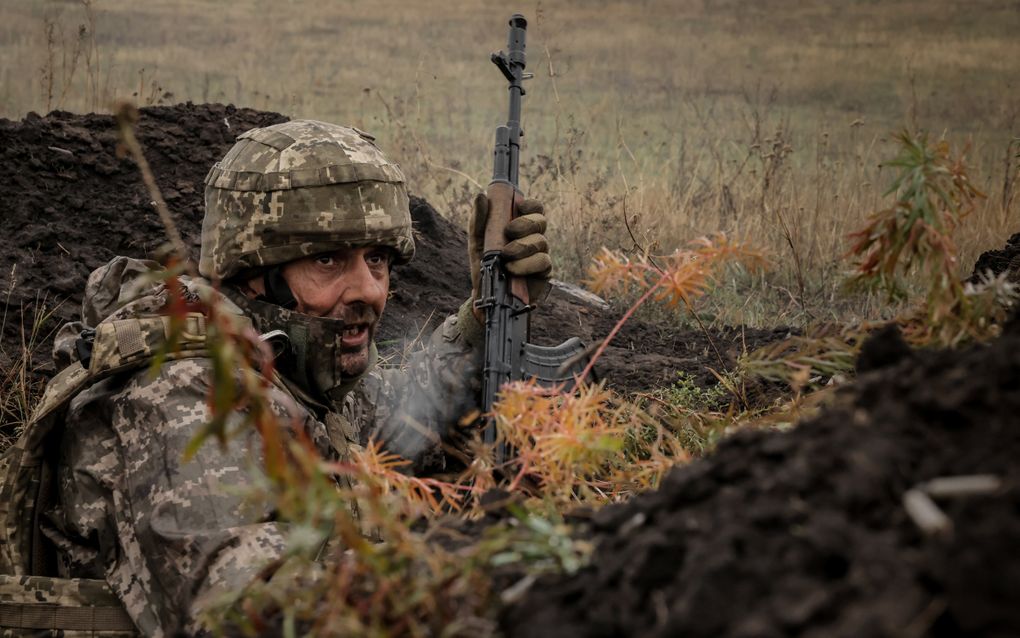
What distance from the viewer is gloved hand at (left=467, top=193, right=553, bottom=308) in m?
3.50

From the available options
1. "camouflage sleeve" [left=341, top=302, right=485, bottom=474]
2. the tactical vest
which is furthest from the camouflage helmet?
"camouflage sleeve" [left=341, top=302, right=485, bottom=474]

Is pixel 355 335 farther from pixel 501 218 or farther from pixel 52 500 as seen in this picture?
pixel 52 500

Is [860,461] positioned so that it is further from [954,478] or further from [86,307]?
[86,307]

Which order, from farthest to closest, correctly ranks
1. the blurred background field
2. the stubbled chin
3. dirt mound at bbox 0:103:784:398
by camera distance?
1. the blurred background field
2. dirt mound at bbox 0:103:784:398
3. the stubbled chin

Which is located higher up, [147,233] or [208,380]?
[208,380]

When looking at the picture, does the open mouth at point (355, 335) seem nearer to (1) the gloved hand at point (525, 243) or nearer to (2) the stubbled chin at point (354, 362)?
(2) the stubbled chin at point (354, 362)

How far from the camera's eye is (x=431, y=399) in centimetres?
382

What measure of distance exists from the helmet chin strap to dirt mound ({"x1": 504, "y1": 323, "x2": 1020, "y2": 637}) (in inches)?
77.1

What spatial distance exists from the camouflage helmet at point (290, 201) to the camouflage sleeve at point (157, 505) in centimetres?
52

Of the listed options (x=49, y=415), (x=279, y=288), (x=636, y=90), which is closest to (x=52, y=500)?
(x=49, y=415)

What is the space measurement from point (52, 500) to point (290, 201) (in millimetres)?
1024

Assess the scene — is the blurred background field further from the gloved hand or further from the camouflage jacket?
the camouflage jacket

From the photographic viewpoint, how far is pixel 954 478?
1.00 meters

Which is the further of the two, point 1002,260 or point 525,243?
point 525,243
